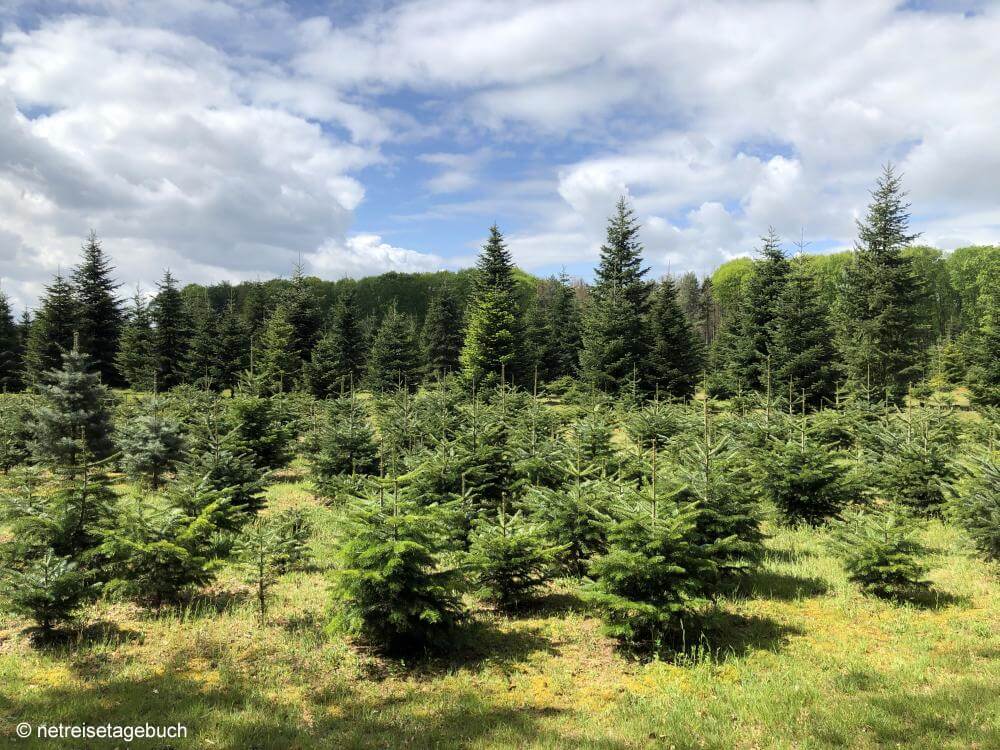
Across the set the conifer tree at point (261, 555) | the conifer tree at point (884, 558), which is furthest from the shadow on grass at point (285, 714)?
the conifer tree at point (884, 558)

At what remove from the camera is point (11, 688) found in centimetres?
636

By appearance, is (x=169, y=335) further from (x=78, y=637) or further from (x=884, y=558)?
(x=884, y=558)

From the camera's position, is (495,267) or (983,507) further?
(495,267)

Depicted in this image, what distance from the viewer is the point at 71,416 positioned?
1648 cm

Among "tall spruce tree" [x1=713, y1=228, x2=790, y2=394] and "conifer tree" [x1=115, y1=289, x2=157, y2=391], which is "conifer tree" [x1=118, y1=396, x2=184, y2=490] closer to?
"conifer tree" [x1=115, y1=289, x2=157, y2=391]

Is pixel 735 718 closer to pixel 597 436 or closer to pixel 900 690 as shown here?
pixel 900 690

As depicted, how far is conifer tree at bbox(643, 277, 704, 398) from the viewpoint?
34906 mm

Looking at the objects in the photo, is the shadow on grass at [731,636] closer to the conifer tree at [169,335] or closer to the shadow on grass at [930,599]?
the shadow on grass at [930,599]

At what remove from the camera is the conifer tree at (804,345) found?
29.0 m

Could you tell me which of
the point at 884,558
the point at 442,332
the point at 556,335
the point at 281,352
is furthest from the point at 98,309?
the point at 884,558

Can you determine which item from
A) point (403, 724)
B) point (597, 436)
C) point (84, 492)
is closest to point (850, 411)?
point (597, 436)

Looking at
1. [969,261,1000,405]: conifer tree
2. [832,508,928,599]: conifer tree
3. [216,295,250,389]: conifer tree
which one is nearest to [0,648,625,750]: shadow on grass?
[832,508,928,599]: conifer tree

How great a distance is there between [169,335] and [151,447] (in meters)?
26.4

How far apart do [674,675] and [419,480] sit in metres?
5.92
